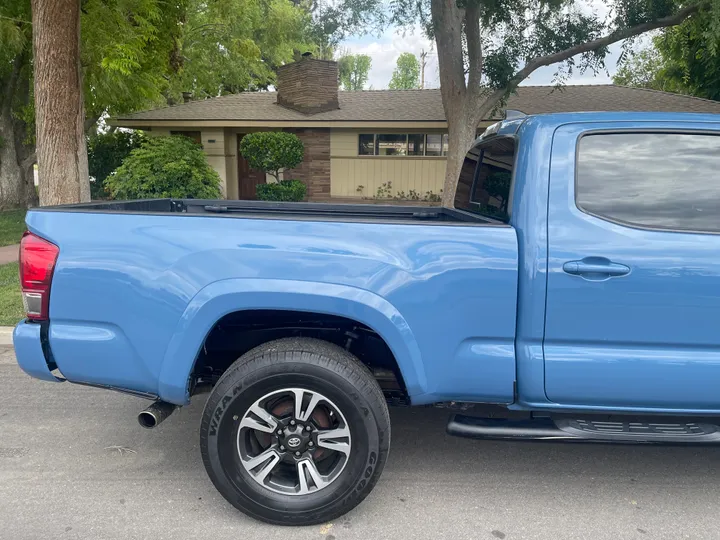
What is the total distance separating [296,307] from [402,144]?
15512 mm

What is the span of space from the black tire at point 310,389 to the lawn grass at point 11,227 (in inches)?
437

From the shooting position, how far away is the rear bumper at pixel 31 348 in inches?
104

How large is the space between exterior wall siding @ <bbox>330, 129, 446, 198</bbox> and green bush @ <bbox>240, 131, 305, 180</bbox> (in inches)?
98.1

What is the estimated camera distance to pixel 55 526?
2646 mm

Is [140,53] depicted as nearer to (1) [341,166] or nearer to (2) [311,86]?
(2) [311,86]

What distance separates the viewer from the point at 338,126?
54.9 ft

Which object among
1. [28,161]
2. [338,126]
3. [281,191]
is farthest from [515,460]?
[28,161]

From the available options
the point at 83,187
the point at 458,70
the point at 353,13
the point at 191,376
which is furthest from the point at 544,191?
the point at 353,13

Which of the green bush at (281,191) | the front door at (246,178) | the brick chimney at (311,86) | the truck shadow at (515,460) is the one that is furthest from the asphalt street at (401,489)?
the front door at (246,178)

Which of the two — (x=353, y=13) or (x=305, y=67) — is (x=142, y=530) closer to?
(x=353, y=13)

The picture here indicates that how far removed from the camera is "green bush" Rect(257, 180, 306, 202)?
15.6 m

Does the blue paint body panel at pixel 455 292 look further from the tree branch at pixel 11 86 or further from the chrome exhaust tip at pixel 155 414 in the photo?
the tree branch at pixel 11 86

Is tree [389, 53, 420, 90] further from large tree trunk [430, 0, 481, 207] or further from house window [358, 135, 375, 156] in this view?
large tree trunk [430, 0, 481, 207]

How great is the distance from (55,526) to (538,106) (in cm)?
1617
